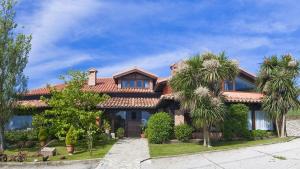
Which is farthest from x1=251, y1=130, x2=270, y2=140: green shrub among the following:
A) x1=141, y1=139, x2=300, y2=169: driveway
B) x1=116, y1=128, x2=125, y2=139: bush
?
x1=116, y1=128, x2=125, y2=139: bush

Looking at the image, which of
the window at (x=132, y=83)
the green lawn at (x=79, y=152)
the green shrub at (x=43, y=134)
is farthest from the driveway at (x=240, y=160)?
the window at (x=132, y=83)

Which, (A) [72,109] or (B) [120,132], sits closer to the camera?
(A) [72,109]

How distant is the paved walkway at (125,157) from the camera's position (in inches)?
724

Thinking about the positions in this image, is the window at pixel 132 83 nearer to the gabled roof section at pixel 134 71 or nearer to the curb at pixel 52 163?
the gabled roof section at pixel 134 71

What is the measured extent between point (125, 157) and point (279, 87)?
13.1m

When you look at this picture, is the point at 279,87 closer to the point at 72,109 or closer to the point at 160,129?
the point at 160,129

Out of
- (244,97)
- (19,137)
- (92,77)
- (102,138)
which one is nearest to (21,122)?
(19,137)

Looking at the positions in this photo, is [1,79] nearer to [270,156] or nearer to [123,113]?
[123,113]

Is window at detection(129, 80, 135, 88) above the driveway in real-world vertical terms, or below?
above

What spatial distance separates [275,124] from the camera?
2966 cm

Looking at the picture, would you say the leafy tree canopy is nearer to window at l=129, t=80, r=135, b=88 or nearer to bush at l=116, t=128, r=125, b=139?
bush at l=116, t=128, r=125, b=139

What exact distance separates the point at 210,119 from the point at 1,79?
14.3 meters

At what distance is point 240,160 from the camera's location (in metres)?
18.3

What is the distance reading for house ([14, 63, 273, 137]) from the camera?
2900cm
